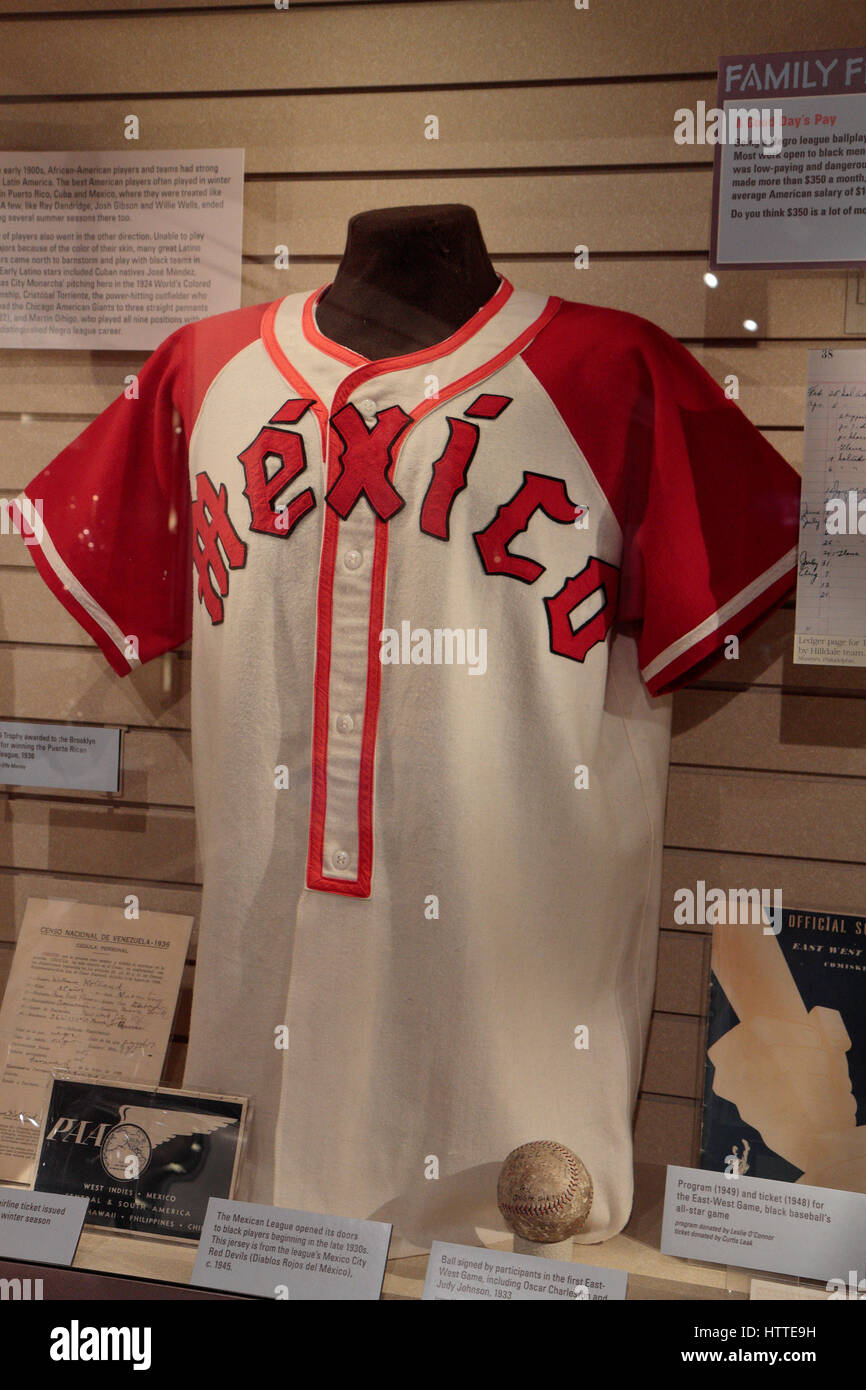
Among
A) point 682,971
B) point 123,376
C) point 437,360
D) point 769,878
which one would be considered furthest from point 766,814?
point 123,376

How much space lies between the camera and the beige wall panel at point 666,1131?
4.04 ft

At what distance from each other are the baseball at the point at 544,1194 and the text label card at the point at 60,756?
611 mm

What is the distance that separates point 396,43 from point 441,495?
0.46 m

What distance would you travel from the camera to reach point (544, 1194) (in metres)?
1.14

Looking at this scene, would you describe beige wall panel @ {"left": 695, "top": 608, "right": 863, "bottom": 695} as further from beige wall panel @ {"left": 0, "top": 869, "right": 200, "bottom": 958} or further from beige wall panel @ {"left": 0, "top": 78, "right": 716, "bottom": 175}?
beige wall panel @ {"left": 0, "top": 869, "right": 200, "bottom": 958}

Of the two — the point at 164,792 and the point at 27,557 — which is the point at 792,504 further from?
the point at 27,557

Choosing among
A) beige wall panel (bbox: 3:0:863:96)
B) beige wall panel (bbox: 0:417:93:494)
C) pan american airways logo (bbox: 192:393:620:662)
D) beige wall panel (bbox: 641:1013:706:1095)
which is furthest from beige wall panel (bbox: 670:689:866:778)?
beige wall panel (bbox: 0:417:93:494)

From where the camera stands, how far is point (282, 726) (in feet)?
4.19

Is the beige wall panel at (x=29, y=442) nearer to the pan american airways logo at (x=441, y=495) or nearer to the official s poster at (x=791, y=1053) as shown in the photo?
the pan american airways logo at (x=441, y=495)

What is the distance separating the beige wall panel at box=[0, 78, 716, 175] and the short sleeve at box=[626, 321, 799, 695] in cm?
19

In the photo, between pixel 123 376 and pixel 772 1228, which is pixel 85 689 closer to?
pixel 123 376

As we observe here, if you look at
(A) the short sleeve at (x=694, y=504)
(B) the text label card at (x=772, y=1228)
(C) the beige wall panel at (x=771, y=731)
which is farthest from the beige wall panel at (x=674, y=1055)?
(A) the short sleeve at (x=694, y=504)

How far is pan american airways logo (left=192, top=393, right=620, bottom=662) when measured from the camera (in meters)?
1.21
